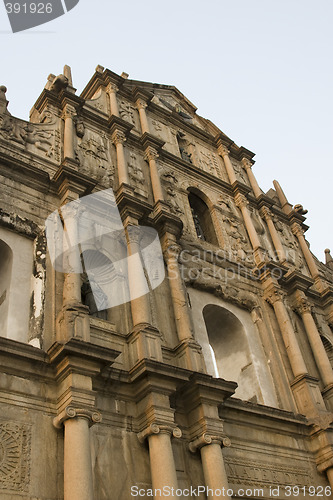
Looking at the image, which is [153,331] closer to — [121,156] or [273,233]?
[121,156]

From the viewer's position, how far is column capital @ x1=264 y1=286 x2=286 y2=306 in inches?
537

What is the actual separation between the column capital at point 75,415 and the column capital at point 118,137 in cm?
800

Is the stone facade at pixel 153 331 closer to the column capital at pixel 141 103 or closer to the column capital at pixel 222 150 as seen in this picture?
the column capital at pixel 141 103

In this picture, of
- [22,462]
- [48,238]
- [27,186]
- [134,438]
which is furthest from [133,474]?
[27,186]

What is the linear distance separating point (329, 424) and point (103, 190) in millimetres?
6945

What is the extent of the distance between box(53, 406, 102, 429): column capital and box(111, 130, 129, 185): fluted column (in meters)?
6.06

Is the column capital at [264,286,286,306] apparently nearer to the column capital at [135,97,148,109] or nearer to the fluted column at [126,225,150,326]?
the fluted column at [126,225,150,326]

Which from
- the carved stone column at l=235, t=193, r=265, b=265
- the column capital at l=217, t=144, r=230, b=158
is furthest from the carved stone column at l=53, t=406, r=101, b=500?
the column capital at l=217, t=144, r=230, b=158

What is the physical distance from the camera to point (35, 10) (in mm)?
9984

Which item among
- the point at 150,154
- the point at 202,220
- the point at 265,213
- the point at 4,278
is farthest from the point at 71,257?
the point at 265,213

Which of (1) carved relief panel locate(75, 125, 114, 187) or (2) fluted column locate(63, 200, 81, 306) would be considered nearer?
(2) fluted column locate(63, 200, 81, 306)

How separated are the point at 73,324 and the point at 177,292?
9.82 feet

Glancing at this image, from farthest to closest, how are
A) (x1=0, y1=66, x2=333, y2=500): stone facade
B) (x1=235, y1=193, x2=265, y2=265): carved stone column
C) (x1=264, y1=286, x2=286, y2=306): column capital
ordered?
(x1=235, y1=193, x2=265, y2=265): carved stone column
(x1=264, y1=286, x2=286, y2=306): column capital
(x1=0, y1=66, x2=333, y2=500): stone facade

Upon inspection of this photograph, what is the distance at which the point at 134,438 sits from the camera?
856cm
